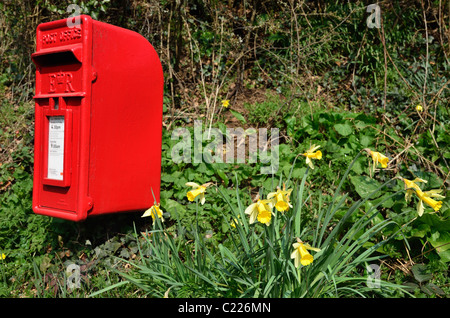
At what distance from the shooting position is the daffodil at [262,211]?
1.75 metres

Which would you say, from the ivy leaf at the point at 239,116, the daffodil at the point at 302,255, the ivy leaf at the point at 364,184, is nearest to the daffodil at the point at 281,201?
the daffodil at the point at 302,255

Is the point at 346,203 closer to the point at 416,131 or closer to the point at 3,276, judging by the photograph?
the point at 416,131

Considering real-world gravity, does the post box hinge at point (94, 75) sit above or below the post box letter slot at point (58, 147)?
above

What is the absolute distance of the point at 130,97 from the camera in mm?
2832

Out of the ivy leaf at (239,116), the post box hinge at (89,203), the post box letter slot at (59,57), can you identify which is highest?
the post box letter slot at (59,57)

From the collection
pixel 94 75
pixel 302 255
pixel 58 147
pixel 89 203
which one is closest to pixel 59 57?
pixel 94 75

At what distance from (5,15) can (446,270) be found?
17.5ft

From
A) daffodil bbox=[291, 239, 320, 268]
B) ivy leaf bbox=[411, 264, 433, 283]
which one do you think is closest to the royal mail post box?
daffodil bbox=[291, 239, 320, 268]

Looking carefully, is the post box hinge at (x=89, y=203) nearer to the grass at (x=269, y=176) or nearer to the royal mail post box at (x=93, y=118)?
the royal mail post box at (x=93, y=118)

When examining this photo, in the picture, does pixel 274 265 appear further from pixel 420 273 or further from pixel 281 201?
pixel 420 273

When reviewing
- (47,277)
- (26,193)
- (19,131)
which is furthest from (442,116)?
(19,131)

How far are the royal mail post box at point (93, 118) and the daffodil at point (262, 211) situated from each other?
1302mm

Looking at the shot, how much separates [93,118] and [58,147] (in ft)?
1.22

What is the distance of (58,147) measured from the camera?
9.09 feet
